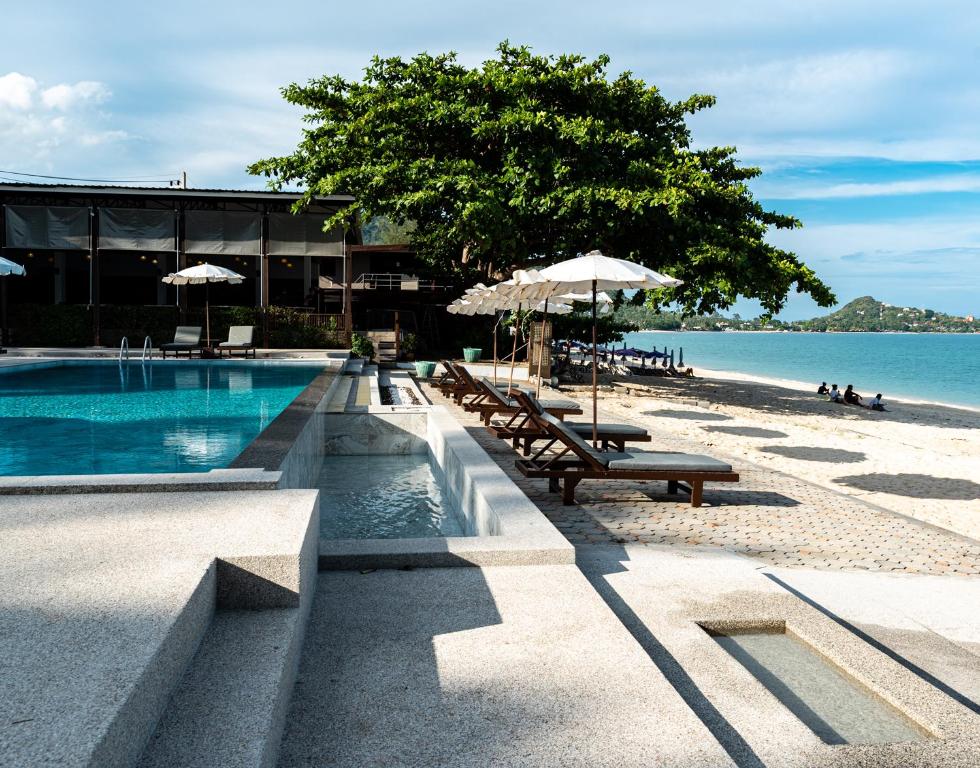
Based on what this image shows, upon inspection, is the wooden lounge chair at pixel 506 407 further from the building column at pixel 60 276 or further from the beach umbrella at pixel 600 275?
the building column at pixel 60 276

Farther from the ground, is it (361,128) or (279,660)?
(361,128)

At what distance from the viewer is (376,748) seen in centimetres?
222

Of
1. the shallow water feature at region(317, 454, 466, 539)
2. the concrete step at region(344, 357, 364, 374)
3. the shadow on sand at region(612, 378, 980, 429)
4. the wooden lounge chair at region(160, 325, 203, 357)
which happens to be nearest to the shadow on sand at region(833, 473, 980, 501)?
the shallow water feature at region(317, 454, 466, 539)

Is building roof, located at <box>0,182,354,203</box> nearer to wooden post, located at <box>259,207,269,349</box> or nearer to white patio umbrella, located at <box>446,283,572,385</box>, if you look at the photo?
wooden post, located at <box>259,207,269,349</box>

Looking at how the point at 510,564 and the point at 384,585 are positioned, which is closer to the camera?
the point at 384,585

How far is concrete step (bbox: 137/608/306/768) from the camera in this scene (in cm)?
196

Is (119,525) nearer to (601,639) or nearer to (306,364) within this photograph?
(601,639)

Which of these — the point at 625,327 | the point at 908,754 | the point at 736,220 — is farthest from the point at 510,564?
the point at 625,327

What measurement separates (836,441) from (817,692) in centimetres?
948

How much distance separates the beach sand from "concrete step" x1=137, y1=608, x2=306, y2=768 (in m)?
6.07

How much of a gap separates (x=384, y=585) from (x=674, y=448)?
22.5 ft

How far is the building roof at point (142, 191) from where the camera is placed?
2259 cm

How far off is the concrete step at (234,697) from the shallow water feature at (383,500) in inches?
148

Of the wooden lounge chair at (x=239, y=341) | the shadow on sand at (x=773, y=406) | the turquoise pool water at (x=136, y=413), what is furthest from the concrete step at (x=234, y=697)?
the wooden lounge chair at (x=239, y=341)
